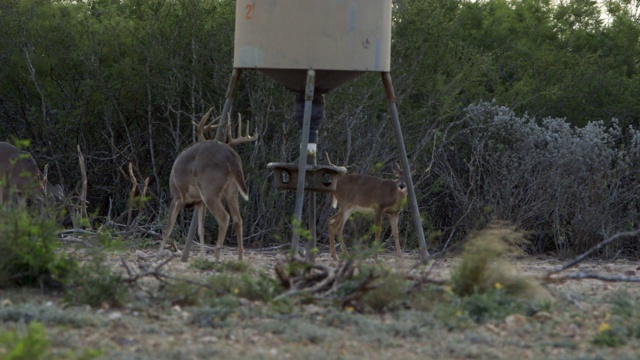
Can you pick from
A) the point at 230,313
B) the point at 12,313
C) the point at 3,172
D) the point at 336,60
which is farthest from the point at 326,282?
the point at 3,172

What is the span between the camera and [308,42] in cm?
1031

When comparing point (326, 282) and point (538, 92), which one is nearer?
point (326, 282)

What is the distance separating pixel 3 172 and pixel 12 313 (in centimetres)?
654

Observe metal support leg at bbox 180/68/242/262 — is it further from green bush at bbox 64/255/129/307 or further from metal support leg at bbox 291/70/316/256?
green bush at bbox 64/255/129/307

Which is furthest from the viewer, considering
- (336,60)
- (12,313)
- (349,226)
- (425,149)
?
(425,149)

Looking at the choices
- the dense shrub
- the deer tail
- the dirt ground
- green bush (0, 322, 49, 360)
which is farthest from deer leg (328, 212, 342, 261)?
green bush (0, 322, 49, 360)

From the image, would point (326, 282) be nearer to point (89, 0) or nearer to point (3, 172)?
point (3, 172)

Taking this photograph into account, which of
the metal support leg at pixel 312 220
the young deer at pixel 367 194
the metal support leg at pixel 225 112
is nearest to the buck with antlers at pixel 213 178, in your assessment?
the metal support leg at pixel 225 112

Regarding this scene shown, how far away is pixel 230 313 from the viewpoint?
7188 millimetres

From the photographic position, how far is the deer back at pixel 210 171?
10.9 meters

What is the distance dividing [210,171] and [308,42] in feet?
5.52

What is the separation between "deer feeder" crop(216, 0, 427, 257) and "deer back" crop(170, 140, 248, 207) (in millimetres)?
455

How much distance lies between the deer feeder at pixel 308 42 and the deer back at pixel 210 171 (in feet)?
1.49

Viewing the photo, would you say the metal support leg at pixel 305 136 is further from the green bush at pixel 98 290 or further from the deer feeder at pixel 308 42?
the green bush at pixel 98 290
